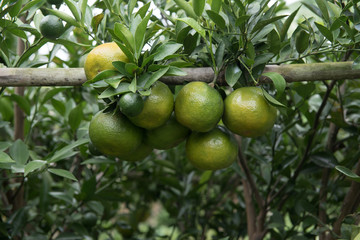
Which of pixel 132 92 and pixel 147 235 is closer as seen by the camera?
pixel 132 92

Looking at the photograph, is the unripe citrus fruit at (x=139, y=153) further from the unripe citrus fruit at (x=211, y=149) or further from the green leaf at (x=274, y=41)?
the green leaf at (x=274, y=41)

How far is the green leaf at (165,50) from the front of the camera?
71cm

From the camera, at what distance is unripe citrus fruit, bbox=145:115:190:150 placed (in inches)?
31.2

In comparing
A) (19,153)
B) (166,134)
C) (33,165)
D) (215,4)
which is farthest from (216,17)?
(19,153)

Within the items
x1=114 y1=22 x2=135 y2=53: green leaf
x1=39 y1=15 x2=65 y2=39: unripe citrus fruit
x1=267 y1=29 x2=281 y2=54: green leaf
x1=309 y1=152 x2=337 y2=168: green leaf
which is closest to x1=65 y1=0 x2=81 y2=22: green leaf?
x1=39 y1=15 x2=65 y2=39: unripe citrus fruit

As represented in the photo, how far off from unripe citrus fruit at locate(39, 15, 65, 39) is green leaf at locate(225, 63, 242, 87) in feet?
1.27

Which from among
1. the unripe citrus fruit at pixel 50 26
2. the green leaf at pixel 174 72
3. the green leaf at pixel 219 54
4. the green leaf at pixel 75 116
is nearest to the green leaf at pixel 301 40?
the green leaf at pixel 219 54

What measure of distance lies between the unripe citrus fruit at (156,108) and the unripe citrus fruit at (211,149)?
10cm

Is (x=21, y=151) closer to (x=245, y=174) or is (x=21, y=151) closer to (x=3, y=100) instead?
(x=3, y=100)

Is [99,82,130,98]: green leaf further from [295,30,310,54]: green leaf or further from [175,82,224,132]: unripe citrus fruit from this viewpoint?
[295,30,310,54]: green leaf

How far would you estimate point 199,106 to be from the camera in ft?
2.37

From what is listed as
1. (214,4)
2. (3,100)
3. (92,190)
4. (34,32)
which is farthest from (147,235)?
(214,4)

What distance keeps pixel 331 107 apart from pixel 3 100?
1127 millimetres

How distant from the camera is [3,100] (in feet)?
4.53
